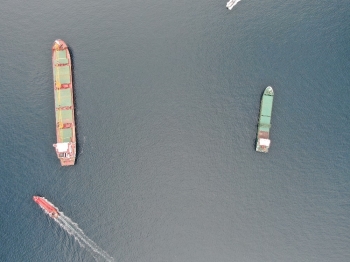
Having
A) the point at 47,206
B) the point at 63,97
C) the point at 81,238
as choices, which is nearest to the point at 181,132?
the point at 63,97

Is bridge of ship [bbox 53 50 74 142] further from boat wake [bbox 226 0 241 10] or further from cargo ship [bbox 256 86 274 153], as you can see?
cargo ship [bbox 256 86 274 153]

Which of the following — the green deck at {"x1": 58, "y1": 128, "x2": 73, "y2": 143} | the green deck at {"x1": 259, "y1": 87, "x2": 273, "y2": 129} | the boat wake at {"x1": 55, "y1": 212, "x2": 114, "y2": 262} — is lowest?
the boat wake at {"x1": 55, "y1": 212, "x2": 114, "y2": 262}

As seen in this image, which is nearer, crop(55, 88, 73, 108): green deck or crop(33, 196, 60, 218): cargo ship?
crop(33, 196, 60, 218): cargo ship

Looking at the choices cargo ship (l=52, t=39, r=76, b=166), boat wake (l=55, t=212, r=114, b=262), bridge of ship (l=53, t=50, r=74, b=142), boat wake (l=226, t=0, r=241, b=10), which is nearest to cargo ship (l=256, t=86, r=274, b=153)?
boat wake (l=226, t=0, r=241, b=10)

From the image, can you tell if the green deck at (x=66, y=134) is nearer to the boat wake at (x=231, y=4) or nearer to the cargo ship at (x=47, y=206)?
the cargo ship at (x=47, y=206)

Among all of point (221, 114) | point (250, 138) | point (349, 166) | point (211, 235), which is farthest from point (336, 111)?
point (211, 235)

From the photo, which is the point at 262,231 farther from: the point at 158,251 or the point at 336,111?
the point at 336,111
